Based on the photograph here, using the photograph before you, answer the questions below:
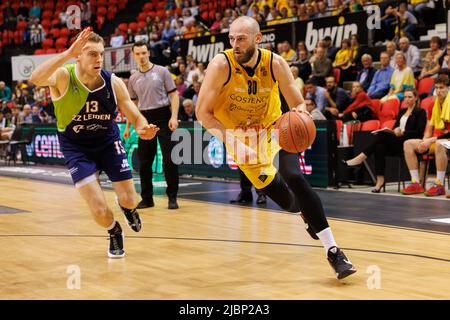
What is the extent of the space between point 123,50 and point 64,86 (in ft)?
52.0

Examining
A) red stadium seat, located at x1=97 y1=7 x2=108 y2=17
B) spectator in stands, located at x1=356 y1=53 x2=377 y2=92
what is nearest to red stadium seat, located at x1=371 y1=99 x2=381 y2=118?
spectator in stands, located at x1=356 y1=53 x2=377 y2=92

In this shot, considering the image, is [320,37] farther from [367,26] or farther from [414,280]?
[414,280]

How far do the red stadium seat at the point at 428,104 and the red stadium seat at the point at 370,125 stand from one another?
0.78 metres

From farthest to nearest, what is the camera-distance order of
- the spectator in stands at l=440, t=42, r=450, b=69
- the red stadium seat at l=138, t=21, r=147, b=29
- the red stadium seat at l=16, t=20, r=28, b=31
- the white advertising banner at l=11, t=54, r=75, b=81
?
the red stadium seat at l=16, t=20, r=28, b=31
the red stadium seat at l=138, t=21, r=147, b=29
the white advertising banner at l=11, t=54, r=75, b=81
the spectator in stands at l=440, t=42, r=450, b=69

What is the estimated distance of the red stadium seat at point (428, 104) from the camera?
1037cm

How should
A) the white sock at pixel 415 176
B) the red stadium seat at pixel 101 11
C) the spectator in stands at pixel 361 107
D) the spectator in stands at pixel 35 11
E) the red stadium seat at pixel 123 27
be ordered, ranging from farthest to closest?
the spectator in stands at pixel 35 11 < the red stadium seat at pixel 101 11 < the red stadium seat at pixel 123 27 < the spectator in stands at pixel 361 107 < the white sock at pixel 415 176

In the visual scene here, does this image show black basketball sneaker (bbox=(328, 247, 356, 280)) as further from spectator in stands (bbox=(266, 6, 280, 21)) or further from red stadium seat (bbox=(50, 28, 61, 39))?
red stadium seat (bbox=(50, 28, 61, 39))

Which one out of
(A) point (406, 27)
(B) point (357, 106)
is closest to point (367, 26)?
(A) point (406, 27)

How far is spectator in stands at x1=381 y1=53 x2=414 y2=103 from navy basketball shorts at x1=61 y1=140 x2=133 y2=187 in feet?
24.0

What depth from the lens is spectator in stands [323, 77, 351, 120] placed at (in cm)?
1260

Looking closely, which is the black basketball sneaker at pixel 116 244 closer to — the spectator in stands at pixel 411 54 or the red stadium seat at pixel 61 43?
the spectator in stands at pixel 411 54

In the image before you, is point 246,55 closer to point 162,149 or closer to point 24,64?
point 162,149

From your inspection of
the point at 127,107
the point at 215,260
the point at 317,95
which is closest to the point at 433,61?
the point at 317,95

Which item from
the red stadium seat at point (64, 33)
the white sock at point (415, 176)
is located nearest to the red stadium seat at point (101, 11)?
the red stadium seat at point (64, 33)
